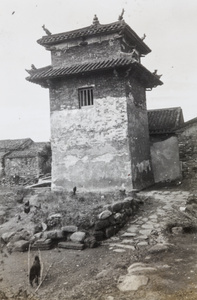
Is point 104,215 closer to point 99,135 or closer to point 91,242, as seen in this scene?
point 91,242

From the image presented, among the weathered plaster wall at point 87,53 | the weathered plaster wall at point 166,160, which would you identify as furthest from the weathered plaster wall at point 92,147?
the weathered plaster wall at point 166,160

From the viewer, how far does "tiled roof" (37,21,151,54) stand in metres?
13.1

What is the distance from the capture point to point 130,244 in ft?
23.9

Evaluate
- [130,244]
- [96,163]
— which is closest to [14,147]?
[96,163]

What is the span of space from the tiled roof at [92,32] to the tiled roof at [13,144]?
1412 cm

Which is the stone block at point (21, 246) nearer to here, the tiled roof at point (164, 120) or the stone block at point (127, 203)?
the stone block at point (127, 203)

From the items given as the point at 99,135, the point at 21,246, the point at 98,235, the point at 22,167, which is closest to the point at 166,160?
the point at 99,135

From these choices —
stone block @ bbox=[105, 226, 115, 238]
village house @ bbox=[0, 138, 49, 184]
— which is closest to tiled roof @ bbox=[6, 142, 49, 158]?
village house @ bbox=[0, 138, 49, 184]

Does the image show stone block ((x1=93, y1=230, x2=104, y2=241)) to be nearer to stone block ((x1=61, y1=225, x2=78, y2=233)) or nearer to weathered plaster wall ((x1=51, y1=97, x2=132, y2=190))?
stone block ((x1=61, y1=225, x2=78, y2=233))

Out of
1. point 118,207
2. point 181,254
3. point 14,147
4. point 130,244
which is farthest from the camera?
point 14,147

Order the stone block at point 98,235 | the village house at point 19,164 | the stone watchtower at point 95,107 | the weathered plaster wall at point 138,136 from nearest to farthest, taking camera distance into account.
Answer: the stone block at point 98,235, the stone watchtower at point 95,107, the weathered plaster wall at point 138,136, the village house at point 19,164

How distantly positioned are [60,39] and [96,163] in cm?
621

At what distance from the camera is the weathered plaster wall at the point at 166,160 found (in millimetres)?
15516

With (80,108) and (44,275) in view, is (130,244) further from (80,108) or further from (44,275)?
(80,108)
